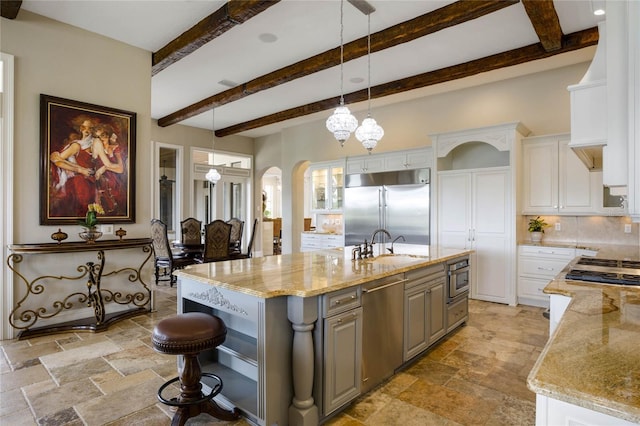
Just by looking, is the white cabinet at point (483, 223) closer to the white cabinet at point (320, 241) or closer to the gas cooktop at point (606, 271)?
the gas cooktop at point (606, 271)

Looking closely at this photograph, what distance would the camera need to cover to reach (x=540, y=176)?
480 cm

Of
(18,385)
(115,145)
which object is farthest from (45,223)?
(18,385)

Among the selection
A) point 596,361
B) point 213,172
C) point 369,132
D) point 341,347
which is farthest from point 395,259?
point 213,172

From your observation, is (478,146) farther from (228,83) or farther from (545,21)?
(228,83)

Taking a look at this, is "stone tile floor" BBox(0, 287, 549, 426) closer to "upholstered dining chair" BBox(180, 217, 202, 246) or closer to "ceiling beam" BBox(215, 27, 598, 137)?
"upholstered dining chair" BBox(180, 217, 202, 246)

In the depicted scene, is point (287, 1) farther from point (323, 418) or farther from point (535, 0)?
point (323, 418)

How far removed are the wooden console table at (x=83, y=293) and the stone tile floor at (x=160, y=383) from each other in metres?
0.19

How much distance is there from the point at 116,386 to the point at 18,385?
2.33 feet

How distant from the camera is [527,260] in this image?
15.4ft

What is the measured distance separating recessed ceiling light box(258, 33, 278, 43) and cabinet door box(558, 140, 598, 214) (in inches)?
155

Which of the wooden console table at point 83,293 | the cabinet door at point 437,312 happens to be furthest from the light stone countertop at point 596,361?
the wooden console table at point 83,293

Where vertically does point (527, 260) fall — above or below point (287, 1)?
below

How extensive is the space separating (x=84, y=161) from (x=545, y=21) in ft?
16.8

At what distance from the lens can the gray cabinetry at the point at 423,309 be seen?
277 cm
